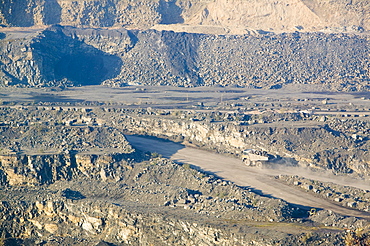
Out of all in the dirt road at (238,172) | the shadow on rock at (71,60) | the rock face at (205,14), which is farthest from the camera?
the rock face at (205,14)

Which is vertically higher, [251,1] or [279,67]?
[251,1]

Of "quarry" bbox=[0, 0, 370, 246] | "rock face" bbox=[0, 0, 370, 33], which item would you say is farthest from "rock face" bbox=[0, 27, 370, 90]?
"rock face" bbox=[0, 0, 370, 33]

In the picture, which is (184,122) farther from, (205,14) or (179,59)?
(205,14)

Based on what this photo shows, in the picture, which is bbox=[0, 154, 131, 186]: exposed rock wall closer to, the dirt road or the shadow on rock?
the dirt road

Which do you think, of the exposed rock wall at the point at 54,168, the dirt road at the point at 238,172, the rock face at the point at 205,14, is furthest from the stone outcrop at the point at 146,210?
the rock face at the point at 205,14

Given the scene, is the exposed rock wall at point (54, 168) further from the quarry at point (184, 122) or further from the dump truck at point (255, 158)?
the dump truck at point (255, 158)

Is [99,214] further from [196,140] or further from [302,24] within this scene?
[302,24]

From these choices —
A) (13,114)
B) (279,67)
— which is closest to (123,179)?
(13,114)
